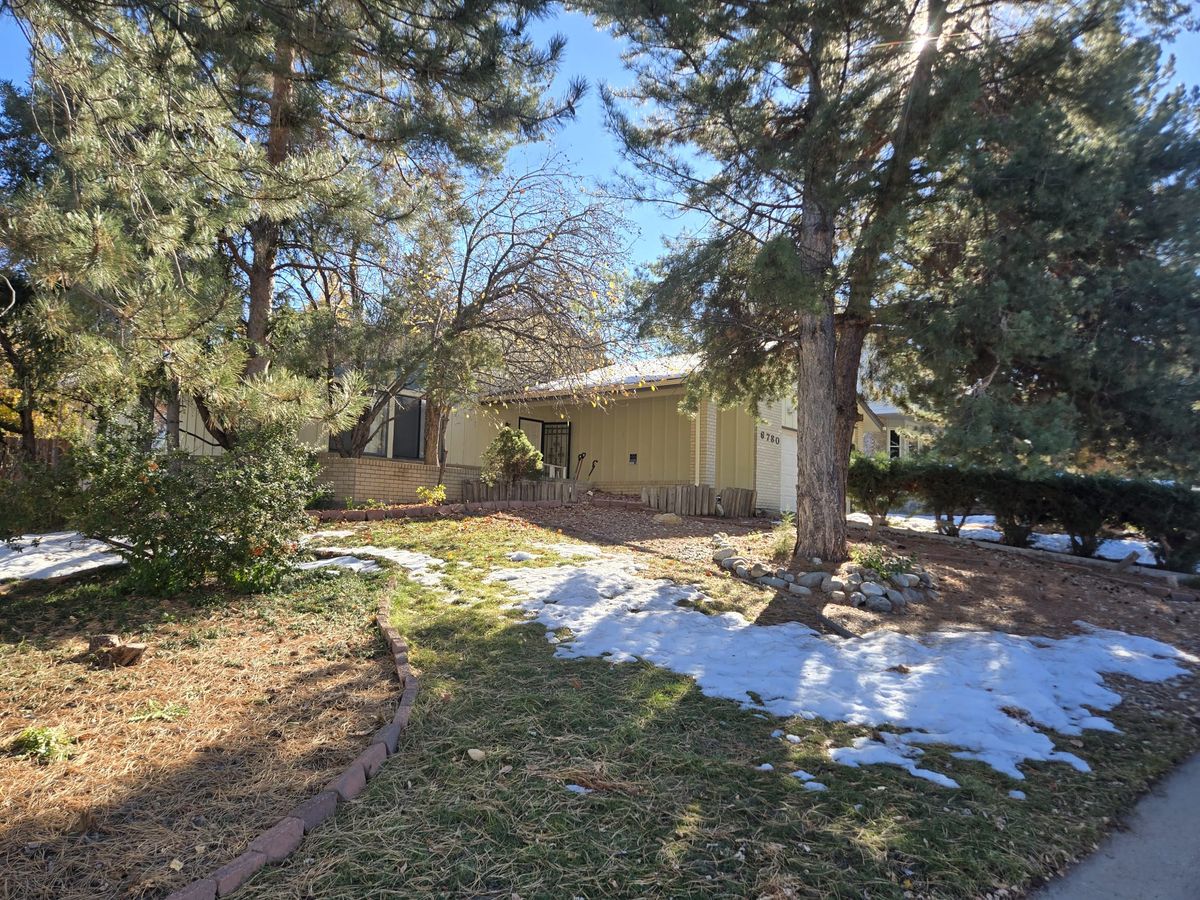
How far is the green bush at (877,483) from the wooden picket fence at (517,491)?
5102mm

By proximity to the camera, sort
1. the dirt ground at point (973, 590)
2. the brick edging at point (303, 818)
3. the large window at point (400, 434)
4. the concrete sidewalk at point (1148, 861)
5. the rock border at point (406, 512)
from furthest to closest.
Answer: the large window at point (400, 434), the rock border at point (406, 512), the dirt ground at point (973, 590), the concrete sidewalk at point (1148, 861), the brick edging at point (303, 818)

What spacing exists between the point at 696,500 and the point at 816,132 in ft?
26.9

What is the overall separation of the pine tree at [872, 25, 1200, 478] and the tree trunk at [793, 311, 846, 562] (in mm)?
921

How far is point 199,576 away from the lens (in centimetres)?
598

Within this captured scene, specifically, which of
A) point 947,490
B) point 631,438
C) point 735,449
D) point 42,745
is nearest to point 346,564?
point 42,745

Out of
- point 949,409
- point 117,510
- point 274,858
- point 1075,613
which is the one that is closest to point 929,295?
point 949,409

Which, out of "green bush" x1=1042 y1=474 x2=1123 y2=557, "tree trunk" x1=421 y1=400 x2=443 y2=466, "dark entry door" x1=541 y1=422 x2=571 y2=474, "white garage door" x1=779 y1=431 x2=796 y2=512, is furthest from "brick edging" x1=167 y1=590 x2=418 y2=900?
"white garage door" x1=779 y1=431 x2=796 y2=512

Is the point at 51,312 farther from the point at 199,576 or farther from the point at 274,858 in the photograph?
the point at 274,858

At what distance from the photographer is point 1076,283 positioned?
6496 mm

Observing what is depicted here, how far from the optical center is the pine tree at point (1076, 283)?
631cm

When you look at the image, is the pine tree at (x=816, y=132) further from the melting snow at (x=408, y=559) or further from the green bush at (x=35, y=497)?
the green bush at (x=35, y=497)

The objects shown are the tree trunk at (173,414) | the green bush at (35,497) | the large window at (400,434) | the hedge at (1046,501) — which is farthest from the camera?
the large window at (400,434)

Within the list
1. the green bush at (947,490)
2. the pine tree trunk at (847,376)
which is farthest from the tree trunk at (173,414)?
the green bush at (947,490)

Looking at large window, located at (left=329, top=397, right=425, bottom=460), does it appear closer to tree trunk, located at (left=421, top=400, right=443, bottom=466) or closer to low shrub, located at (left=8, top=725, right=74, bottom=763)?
tree trunk, located at (left=421, top=400, right=443, bottom=466)
